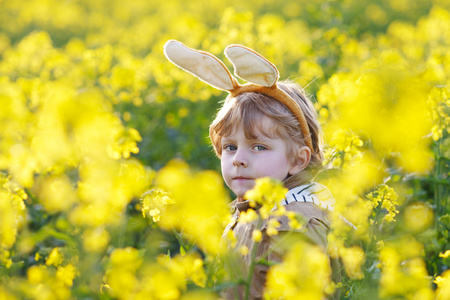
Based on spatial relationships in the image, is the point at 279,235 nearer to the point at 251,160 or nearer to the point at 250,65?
the point at 251,160

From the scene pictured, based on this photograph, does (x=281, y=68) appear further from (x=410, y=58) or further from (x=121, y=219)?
(x=121, y=219)

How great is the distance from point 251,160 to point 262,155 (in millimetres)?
46

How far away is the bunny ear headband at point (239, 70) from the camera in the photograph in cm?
202

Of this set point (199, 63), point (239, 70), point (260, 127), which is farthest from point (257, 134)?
point (199, 63)

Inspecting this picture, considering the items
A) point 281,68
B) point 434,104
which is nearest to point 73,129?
point 434,104

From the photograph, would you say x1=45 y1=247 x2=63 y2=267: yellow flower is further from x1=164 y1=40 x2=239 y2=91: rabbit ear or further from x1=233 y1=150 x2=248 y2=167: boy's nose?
x1=164 y1=40 x2=239 y2=91: rabbit ear

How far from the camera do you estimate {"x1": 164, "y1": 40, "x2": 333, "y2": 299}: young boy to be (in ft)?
6.59

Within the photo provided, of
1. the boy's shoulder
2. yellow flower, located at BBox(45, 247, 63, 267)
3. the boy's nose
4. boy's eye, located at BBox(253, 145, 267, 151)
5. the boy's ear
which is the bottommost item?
yellow flower, located at BBox(45, 247, 63, 267)

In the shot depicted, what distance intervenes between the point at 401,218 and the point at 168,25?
39.1ft

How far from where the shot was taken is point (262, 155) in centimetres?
205

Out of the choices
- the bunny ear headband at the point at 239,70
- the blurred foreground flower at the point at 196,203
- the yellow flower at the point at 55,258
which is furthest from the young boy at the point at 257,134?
the yellow flower at the point at 55,258

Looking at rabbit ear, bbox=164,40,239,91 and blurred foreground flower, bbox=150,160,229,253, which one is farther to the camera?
rabbit ear, bbox=164,40,239,91

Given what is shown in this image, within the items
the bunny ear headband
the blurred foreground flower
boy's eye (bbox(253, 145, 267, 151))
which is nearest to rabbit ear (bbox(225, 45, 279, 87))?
the bunny ear headband

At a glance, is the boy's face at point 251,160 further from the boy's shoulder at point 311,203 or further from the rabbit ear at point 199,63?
the rabbit ear at point 199,63
